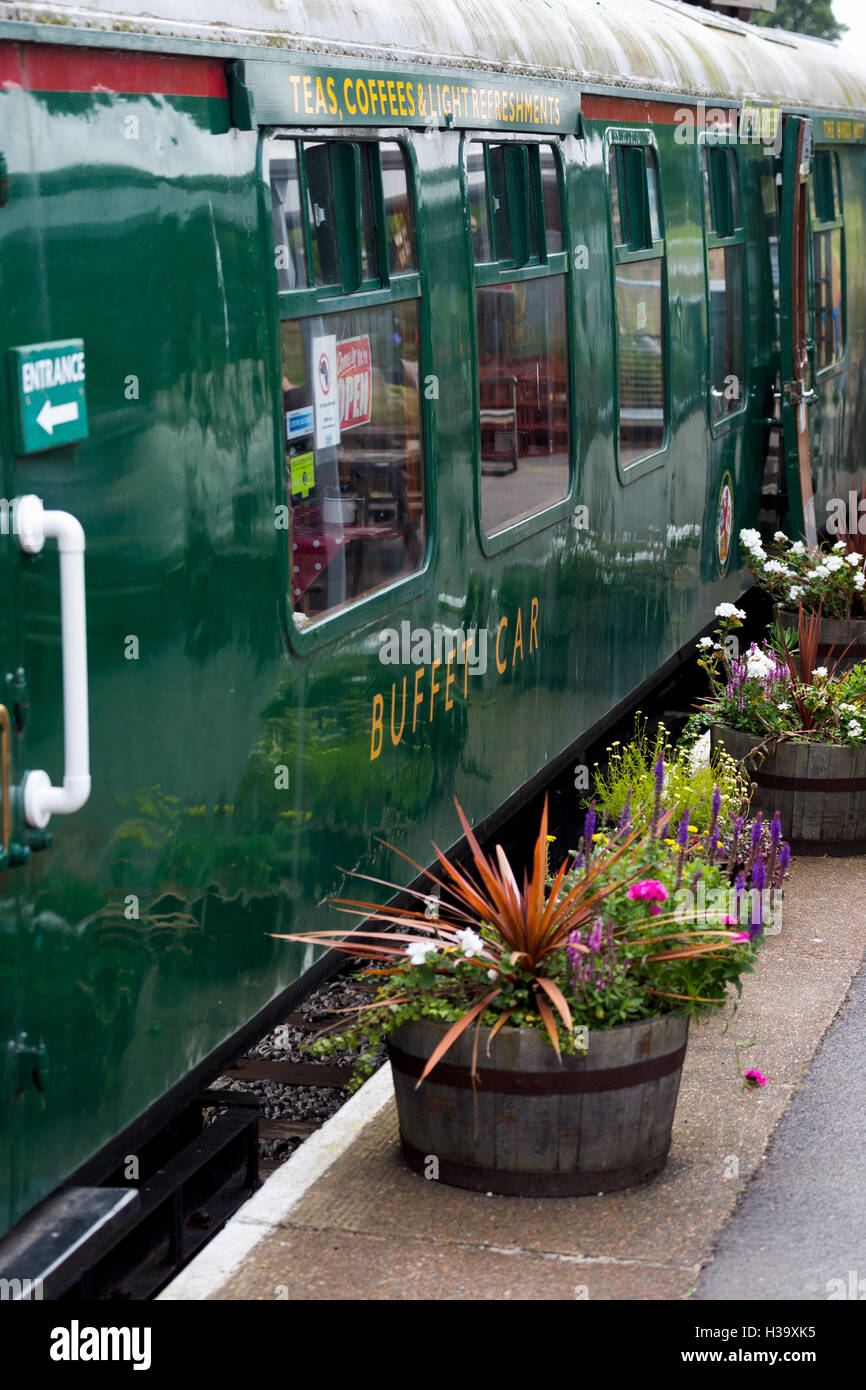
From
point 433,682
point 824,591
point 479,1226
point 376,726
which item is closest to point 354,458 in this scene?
point 376,726

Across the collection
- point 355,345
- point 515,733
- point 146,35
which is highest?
point 146,35

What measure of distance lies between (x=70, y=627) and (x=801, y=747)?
13.4 ft

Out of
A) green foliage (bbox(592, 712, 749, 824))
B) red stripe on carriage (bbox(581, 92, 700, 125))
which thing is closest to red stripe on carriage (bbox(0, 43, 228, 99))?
green foliage (bbox(592, 712, 749, 824))

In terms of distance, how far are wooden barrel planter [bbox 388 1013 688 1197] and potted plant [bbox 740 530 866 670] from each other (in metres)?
4.67

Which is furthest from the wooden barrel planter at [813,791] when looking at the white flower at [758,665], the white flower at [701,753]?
the white flower at [758,665]

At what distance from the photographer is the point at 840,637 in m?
8.64

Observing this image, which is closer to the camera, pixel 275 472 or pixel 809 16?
pixel 275 472

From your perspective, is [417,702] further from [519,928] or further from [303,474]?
[519,928]

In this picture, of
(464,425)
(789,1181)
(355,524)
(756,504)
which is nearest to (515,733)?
(464,425)

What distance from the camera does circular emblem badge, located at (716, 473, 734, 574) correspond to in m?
9.12

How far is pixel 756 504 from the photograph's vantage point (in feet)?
33.4

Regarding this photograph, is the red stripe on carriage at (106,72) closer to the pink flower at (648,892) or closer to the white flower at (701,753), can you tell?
the pink flower at (648,892)
